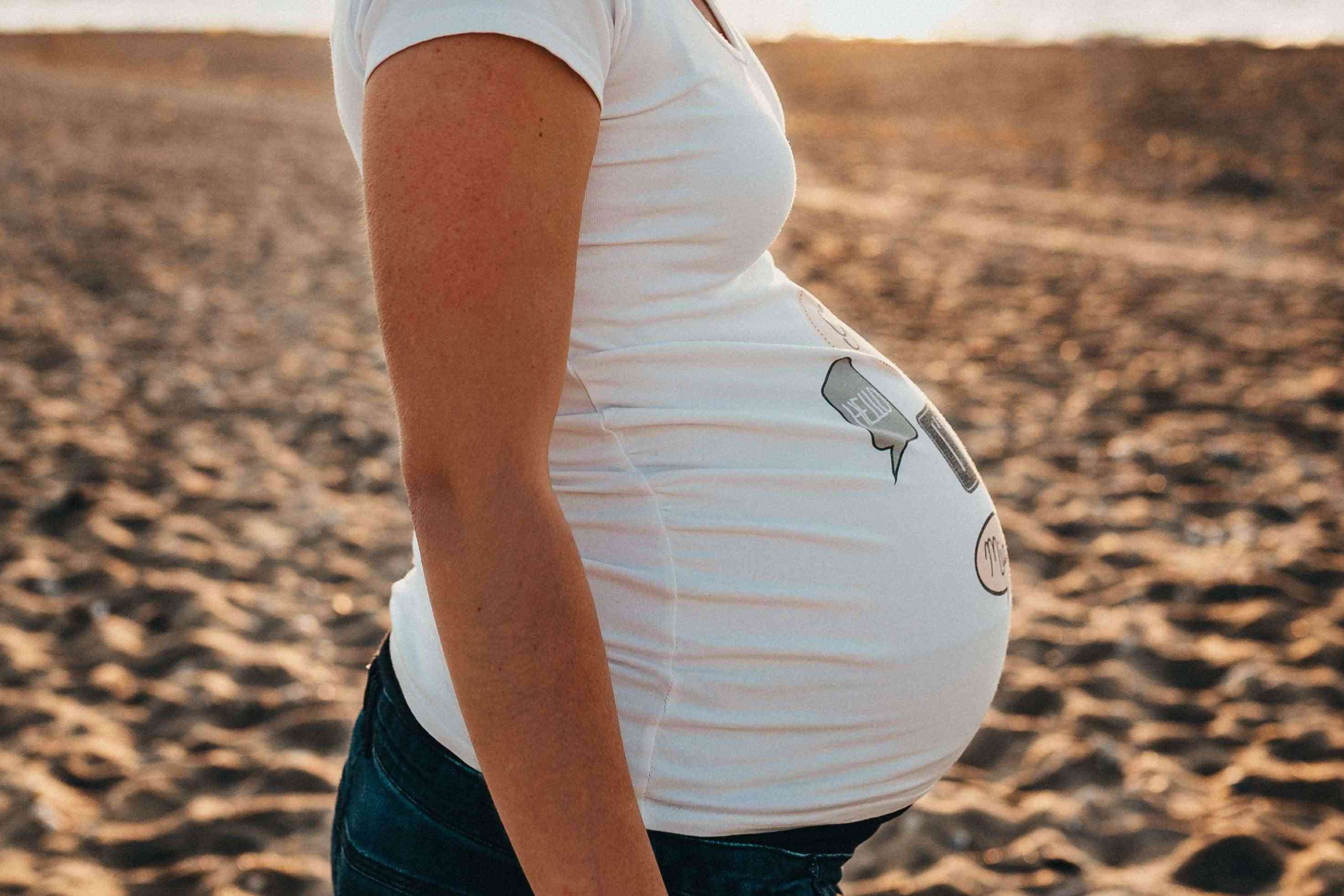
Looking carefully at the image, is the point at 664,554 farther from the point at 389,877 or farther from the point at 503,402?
the point at 389,877

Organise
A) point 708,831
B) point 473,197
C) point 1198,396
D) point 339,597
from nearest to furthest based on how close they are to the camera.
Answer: point 473,197, point 708,831, point 339,597, point 1198,396

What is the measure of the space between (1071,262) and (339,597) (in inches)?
262

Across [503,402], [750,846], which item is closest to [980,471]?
[750,846]

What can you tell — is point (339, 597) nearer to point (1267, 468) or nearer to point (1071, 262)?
point (1267, 468)

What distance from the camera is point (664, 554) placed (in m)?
0.93

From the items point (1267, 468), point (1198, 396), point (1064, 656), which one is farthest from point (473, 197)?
point (1198, 396)

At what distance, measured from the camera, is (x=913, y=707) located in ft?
3.43

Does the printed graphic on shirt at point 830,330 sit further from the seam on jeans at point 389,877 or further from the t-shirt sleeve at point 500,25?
the seam on jeans at point 389,877

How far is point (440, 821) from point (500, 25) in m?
0.68

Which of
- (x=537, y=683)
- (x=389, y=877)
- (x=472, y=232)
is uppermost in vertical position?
(x=472, y=232)

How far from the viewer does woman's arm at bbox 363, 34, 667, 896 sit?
719mm

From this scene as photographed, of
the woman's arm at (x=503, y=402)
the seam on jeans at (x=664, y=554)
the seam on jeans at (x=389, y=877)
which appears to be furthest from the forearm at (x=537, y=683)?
the seam on jeans at (x=389, y=877)

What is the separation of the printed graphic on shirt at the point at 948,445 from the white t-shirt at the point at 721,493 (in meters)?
0.08

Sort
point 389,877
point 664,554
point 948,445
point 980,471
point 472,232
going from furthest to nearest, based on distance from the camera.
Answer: point 980,471 < point 948,445 < point 389,877 < point 664,554 < point 472,232
